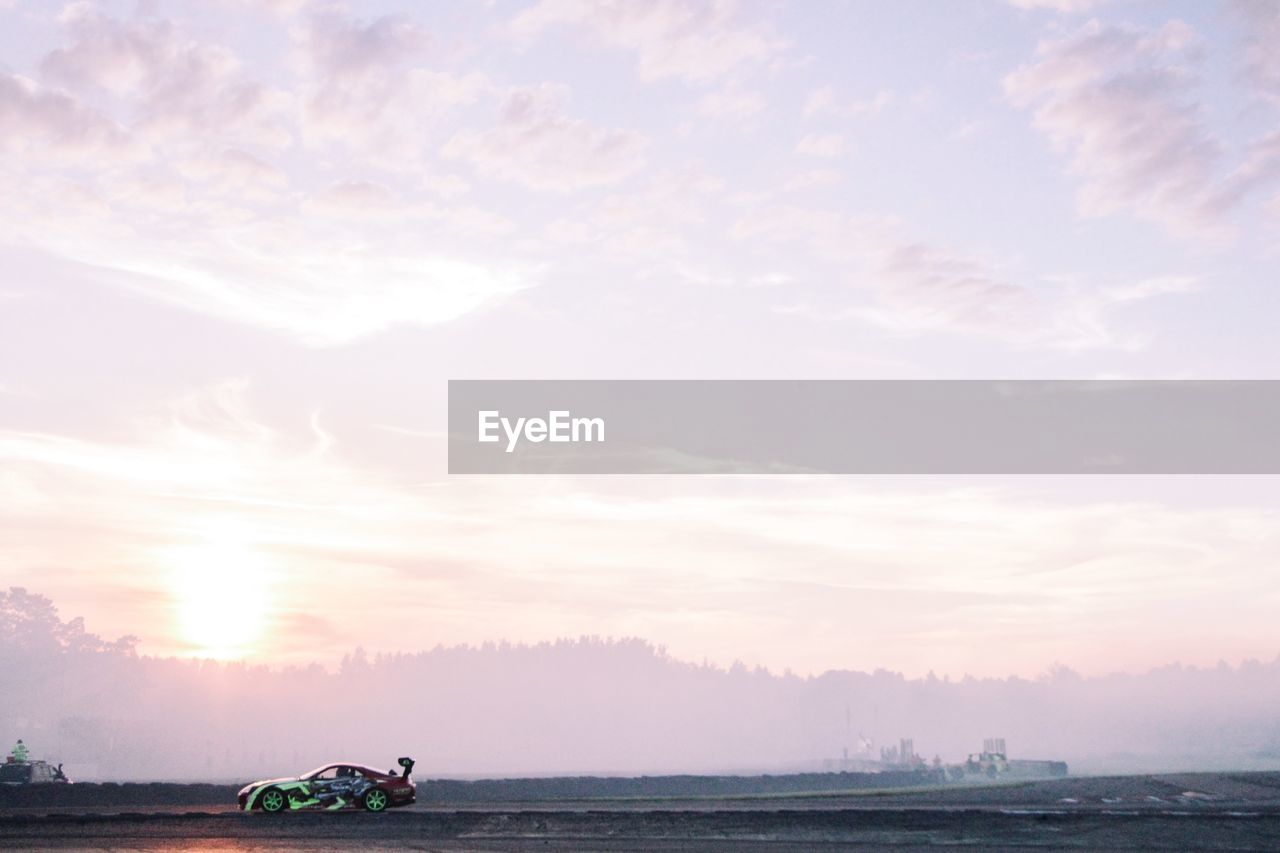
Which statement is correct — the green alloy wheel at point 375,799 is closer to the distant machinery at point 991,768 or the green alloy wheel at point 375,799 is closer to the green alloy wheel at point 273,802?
the green alloy wheel at point 273,802

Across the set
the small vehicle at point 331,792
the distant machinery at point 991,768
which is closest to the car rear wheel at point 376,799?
the small vehicle at point 331,792

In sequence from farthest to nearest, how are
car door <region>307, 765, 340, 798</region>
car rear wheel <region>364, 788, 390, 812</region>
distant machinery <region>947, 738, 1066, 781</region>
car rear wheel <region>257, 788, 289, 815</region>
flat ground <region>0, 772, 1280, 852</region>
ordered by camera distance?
distant machinery <region>947, 738, 1066, 781</region> < car rear wheel <region>364, 788, 390, 812</region> < car door <region>307, 765, 340, 798</region> < car rear wheel <region>257, 788, 289, 815</region> < flat ground <region>0, 772, 1280, 852</region>

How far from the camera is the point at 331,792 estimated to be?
35.1 meters

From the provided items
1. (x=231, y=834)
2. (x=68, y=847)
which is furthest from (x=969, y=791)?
(x=68, y=847)

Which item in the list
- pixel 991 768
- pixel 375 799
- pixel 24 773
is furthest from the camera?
pixel 991 768

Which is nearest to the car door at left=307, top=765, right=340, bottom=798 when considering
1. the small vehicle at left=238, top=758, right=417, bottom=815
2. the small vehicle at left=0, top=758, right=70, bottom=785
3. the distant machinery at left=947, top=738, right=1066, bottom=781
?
the small vehicle at left=238, top=758, right=417, bottom=815

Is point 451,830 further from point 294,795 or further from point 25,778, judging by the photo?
point 25,778

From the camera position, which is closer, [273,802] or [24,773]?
[273,802]

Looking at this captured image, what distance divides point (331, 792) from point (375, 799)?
1.42 m

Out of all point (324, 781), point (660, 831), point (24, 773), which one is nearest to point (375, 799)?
point (324, 781)

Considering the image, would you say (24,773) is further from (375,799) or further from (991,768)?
(991,768)

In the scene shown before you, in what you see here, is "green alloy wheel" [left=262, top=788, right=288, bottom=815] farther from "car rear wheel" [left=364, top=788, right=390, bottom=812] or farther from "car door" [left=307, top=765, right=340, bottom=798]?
"car rear wheel" [left=364, top=788, right=390, bottom=812]

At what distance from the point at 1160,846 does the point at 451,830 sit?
17421 mm

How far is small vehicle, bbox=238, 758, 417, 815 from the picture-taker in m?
34.7
